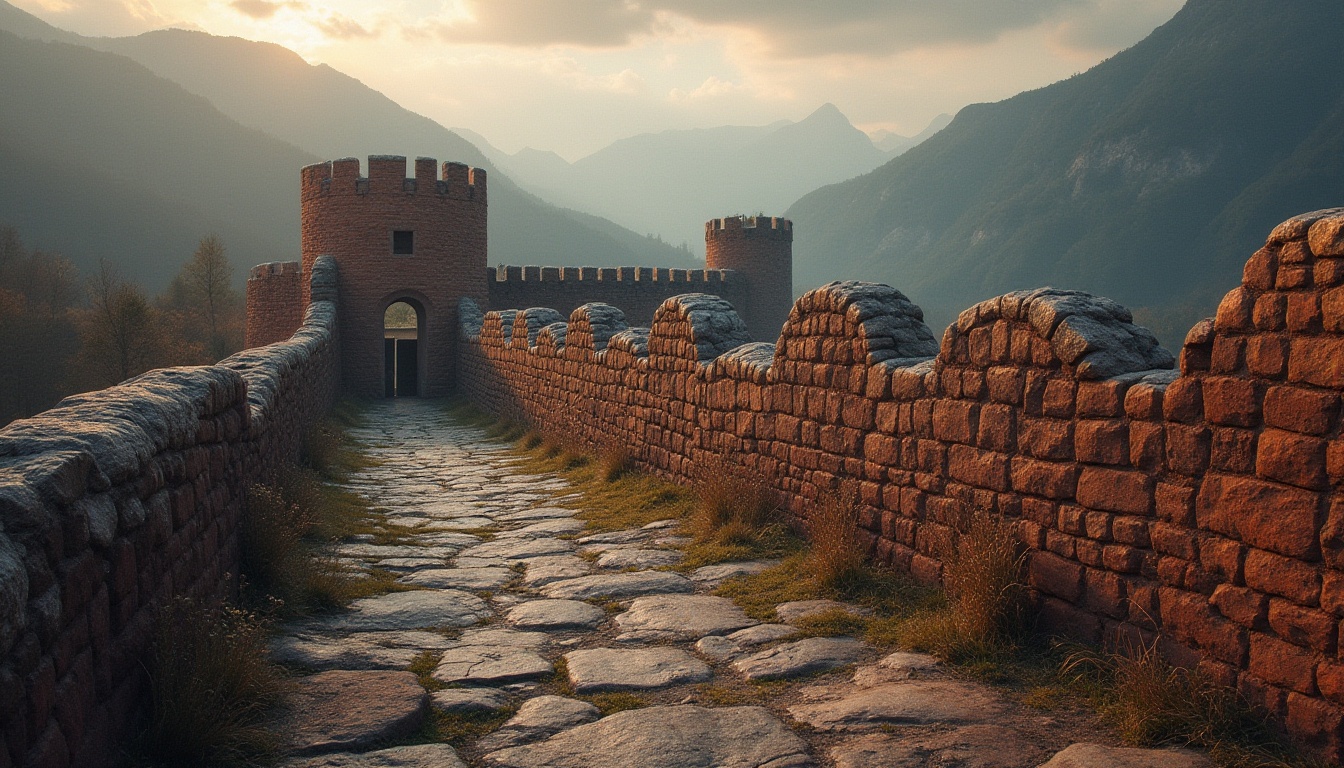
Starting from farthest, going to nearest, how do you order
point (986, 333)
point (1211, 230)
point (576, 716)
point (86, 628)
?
point (1211, 230) → point (986, 333) → point (576, 716) → point (86, 628)

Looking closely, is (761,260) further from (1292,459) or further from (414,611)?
(1292,459)

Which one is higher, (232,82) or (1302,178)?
(232,82)

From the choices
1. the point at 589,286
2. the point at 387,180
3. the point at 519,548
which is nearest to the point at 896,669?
the point at 519,548

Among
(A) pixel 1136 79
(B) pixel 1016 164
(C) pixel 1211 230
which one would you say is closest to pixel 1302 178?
(C) pixel 1211 230

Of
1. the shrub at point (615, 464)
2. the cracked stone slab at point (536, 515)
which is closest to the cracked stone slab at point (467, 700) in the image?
the cracked stone slab at point (536, 515)

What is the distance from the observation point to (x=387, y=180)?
2241cm

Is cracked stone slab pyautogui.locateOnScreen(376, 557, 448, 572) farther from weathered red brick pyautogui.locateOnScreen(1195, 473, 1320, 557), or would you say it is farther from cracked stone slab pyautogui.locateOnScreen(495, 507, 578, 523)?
weathered red brick pyautogui.locateOnScreen(1195, 473, 1320, 557)

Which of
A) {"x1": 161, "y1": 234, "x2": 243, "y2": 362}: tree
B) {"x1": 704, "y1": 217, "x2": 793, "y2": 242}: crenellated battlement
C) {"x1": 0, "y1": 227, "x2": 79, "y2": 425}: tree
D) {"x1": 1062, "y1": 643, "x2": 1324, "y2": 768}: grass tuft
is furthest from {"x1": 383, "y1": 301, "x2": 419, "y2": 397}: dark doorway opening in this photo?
{"x1": 161, "y1": 234, "x2": 243, "y2": 362}: tree

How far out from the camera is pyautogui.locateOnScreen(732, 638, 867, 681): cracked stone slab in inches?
170

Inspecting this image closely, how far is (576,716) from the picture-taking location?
387cm

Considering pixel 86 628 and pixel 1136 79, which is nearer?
pixel 86 628

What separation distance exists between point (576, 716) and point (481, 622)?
1.52 metres

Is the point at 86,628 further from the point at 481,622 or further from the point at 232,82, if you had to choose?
the point at 232,82

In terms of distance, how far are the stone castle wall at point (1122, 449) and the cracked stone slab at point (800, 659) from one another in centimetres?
85
